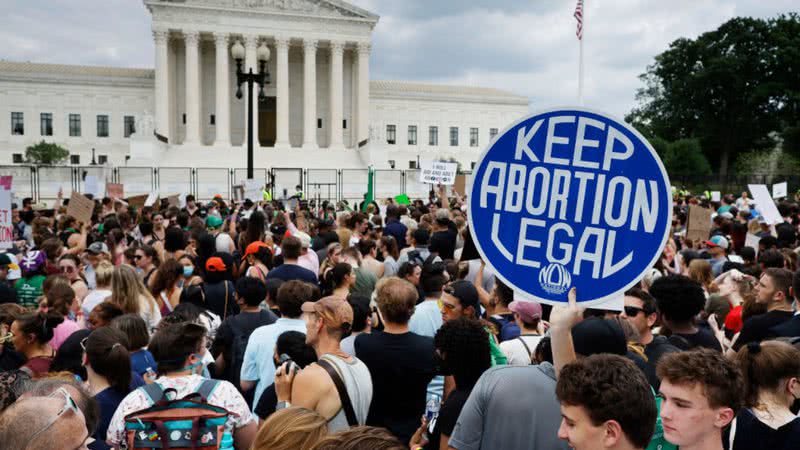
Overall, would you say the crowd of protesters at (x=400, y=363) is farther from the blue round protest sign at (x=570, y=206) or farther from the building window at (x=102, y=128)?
the building window at (x=102, y=128)

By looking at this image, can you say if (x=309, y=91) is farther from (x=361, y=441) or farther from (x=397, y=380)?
(x=361, y=441)

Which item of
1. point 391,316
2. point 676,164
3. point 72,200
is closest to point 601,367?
point 391,316

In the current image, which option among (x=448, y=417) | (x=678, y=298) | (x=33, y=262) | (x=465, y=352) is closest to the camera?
(x=448, y=417)

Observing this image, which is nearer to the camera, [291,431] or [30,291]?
[291,431]

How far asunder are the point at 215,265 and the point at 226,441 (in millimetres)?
3509

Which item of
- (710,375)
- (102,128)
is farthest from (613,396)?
(102,128)

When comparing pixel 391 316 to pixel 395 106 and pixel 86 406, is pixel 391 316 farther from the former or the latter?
pixel 395 106

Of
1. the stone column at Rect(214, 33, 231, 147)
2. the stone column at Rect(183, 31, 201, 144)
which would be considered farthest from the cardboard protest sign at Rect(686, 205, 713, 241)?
the stone column at Rect(183, 31, 201, 144)

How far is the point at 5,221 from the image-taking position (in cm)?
903

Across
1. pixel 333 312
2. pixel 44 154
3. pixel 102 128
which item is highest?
pixel 102 128

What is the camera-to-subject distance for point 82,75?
216 ft

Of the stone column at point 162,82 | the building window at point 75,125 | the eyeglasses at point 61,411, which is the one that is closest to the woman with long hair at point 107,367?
the eyeglasses at point 61,411

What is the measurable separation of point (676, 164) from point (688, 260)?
47296 millimetres

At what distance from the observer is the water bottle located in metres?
3.46
